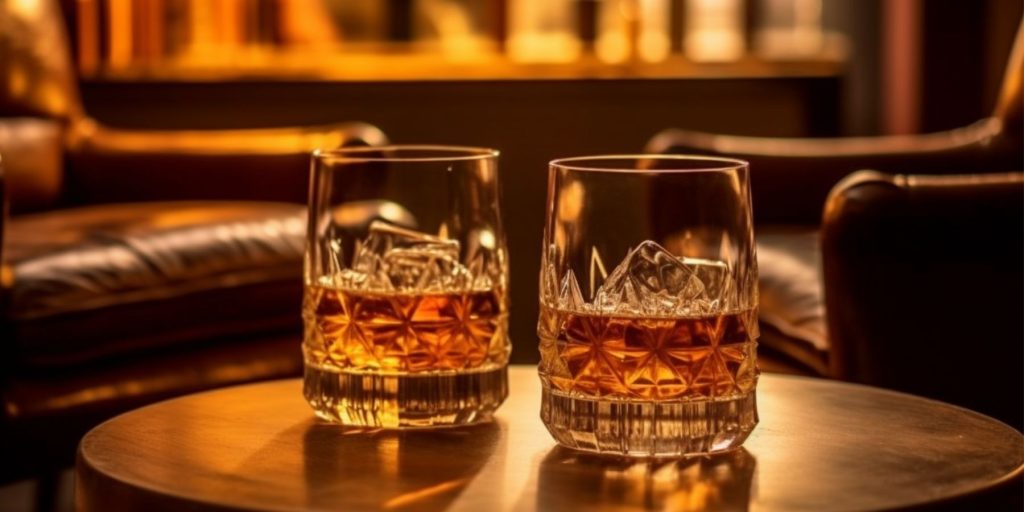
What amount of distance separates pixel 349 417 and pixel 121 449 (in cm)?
16

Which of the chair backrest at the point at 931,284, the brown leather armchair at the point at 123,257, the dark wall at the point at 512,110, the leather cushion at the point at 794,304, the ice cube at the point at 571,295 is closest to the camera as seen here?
the ice cube at the point at 571,295

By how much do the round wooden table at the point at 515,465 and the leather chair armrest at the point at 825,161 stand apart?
4.46 ft

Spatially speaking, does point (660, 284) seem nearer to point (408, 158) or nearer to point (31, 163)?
point (408, 158)

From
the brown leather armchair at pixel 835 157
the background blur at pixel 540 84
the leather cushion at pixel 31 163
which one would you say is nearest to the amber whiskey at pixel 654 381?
the brown leather armchair at pixel 835 157

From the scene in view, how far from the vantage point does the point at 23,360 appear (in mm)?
1910

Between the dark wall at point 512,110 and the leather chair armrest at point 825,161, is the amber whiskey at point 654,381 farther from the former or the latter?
the dark wall at point 512,110

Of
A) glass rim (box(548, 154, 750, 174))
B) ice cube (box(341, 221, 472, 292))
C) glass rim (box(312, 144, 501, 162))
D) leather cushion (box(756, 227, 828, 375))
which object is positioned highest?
glass rim (box(548, 154, 750, 174))

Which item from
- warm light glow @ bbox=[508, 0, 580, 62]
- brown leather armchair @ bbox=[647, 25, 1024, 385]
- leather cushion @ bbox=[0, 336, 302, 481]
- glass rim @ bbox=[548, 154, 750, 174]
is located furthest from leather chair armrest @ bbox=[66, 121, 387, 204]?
warm light glow @ bbox=[508, 0, 580, 62]

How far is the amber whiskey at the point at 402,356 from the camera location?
1028mm

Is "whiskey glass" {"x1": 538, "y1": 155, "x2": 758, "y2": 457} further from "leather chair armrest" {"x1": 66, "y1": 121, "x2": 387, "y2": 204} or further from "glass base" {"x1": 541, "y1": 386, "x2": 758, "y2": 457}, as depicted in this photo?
"leather chair armrest" {"x1": 66, "y1": 121, "x2": 387, "y2": 204}

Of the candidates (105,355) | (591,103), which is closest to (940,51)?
(591,103)

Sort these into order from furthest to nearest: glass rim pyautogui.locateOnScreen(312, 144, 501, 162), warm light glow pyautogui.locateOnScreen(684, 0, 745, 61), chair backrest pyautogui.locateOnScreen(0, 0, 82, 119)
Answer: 1. warm light glow pyautogui.locateOnScreen(684, 0, 745, 61)
2. chair backrest pyautogui.locateOnScreen(0, 0, 82, 119)
3. glass rim pyautogui.locateOnScreen(312, 144, 501, 162)

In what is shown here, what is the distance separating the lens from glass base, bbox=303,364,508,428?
1031mm

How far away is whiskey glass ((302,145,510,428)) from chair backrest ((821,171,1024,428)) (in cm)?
67
